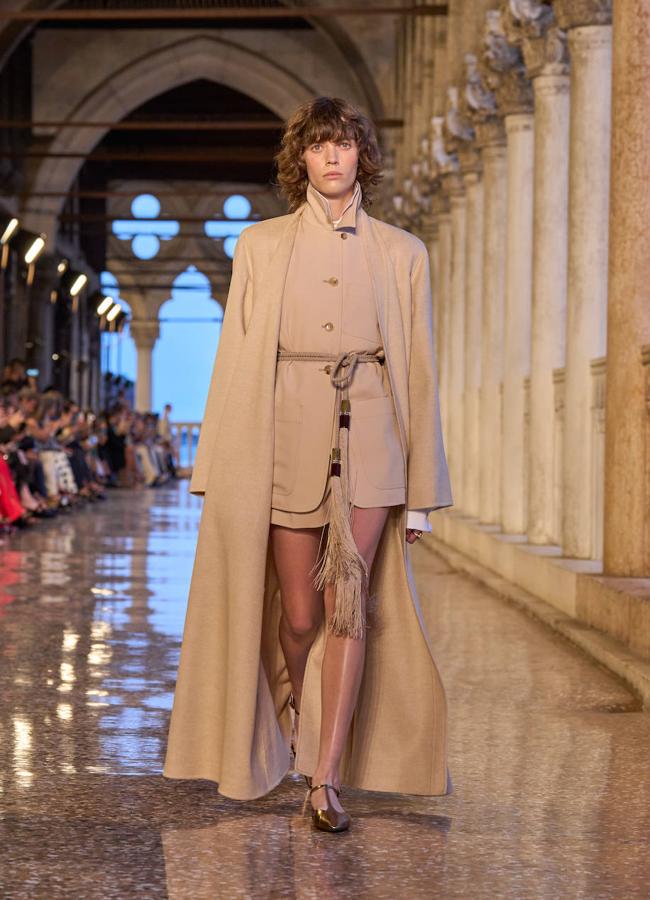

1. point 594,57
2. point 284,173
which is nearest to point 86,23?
point 594,57

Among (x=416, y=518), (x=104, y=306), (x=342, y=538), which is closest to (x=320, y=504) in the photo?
(x=342, y=538)

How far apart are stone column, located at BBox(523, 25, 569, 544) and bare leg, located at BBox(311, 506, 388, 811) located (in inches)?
295

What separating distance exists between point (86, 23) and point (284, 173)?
110 feet

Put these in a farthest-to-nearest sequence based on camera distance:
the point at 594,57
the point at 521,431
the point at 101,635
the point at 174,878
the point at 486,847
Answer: the point at 521,431 < the point at 594,57 < the point at 101,635 < the point at 486,847 < the point at 174,878

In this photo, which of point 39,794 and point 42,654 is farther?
point 42,654

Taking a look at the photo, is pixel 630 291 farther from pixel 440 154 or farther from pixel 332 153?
pixel 440 154

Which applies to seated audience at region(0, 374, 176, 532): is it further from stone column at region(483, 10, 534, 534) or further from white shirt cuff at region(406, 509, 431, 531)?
white shirt cuff at region(406, 509, 431, 531)

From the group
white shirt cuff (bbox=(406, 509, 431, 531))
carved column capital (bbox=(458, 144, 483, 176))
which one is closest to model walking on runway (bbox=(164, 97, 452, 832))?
white shirt cuff (bbox=(406, 509, 431, 531))

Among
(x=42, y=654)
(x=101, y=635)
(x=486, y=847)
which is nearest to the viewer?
(x=486, y=847)

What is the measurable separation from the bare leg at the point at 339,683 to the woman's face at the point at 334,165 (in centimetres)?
83

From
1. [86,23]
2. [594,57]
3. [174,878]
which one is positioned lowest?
[174,878]

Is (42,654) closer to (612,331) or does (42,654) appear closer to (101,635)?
(101,635)

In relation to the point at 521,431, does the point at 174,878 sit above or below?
below

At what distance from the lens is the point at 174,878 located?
3807mm
